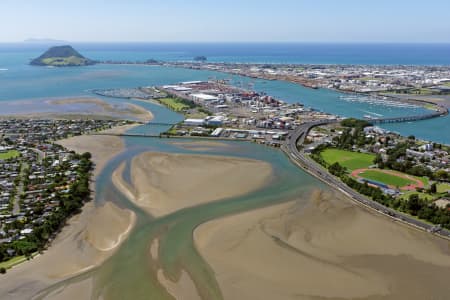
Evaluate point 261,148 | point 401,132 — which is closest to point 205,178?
point 261,148

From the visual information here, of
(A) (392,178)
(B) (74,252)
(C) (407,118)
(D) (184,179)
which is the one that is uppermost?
(C) (407,118)

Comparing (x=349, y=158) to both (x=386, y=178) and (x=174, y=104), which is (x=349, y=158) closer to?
(x=386, y=178)

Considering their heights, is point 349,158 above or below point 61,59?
below

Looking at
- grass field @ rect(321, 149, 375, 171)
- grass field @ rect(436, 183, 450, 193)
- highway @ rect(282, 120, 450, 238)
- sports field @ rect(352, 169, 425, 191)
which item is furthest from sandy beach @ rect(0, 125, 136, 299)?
grass field @ rect(436, 183, 450, 193)

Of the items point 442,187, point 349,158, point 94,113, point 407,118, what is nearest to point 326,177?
point 349,158

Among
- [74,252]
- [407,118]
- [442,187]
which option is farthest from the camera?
[407,118]

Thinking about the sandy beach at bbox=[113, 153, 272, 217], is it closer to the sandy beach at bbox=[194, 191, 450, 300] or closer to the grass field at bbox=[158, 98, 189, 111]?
the sandy beach at bbox=[194, 191, 450, 300]

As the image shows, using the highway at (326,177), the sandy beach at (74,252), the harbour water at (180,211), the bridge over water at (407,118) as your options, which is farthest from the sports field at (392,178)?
the bridge over water at (407,118)

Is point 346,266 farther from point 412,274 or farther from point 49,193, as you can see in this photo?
point 49,193
